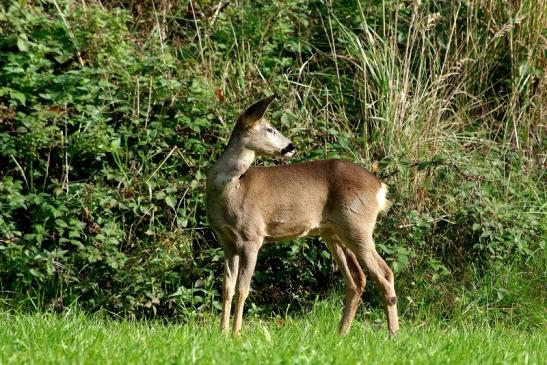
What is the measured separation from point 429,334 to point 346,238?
94 cm

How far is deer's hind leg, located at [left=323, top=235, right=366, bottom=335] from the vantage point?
746 centimetres

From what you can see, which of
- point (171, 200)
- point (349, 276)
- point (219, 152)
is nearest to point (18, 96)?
point (171, 200)

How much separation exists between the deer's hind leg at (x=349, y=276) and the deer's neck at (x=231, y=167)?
2.99 feet

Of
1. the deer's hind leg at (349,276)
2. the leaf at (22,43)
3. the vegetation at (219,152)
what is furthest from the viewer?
the leaf at (22,43)

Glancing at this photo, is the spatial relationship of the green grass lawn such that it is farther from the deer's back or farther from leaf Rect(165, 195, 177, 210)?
leaf Rect(165, 195, 177, 210)

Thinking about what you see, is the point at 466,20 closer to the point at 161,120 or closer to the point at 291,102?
the point at 291,102

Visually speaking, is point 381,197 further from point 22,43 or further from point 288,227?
point 22,43

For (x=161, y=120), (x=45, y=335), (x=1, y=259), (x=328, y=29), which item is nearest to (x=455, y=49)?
(x=328, y=29)

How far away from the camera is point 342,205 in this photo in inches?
289

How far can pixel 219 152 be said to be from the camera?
8.88 metres

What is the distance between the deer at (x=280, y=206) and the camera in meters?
7.10

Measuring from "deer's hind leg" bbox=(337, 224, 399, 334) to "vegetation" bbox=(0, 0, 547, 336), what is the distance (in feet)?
0.82

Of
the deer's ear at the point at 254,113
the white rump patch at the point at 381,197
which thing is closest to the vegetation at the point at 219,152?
the white rump patch at the point at 381,197

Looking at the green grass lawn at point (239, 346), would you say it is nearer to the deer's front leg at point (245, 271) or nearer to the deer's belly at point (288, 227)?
the deer's front leg at point (245, 271)
